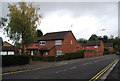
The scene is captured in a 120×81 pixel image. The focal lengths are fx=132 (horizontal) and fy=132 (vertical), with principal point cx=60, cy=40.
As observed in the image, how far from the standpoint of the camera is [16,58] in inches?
720

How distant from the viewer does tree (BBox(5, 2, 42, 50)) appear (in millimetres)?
20188

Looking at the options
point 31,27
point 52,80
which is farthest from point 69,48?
point 52,80

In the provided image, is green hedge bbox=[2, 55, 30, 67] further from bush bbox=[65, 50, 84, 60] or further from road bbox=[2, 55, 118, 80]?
bush bbox=[65, 50, 84, 60]

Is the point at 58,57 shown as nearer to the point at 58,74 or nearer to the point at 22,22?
the point at 22,22

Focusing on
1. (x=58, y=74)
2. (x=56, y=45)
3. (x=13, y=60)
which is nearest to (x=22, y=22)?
(x=13, y=60)

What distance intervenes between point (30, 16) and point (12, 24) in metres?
3.15

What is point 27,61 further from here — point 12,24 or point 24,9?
point 24,9

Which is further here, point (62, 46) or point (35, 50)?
point (35, 50)

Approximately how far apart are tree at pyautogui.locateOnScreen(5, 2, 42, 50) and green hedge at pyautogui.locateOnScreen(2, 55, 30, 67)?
3.03m

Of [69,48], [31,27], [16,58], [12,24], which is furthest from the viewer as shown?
[69,48]

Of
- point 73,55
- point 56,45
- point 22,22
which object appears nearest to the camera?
point 22,22

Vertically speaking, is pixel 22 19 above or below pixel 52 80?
above

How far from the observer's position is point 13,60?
17828 mm

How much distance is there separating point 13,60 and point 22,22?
5.93 meters
